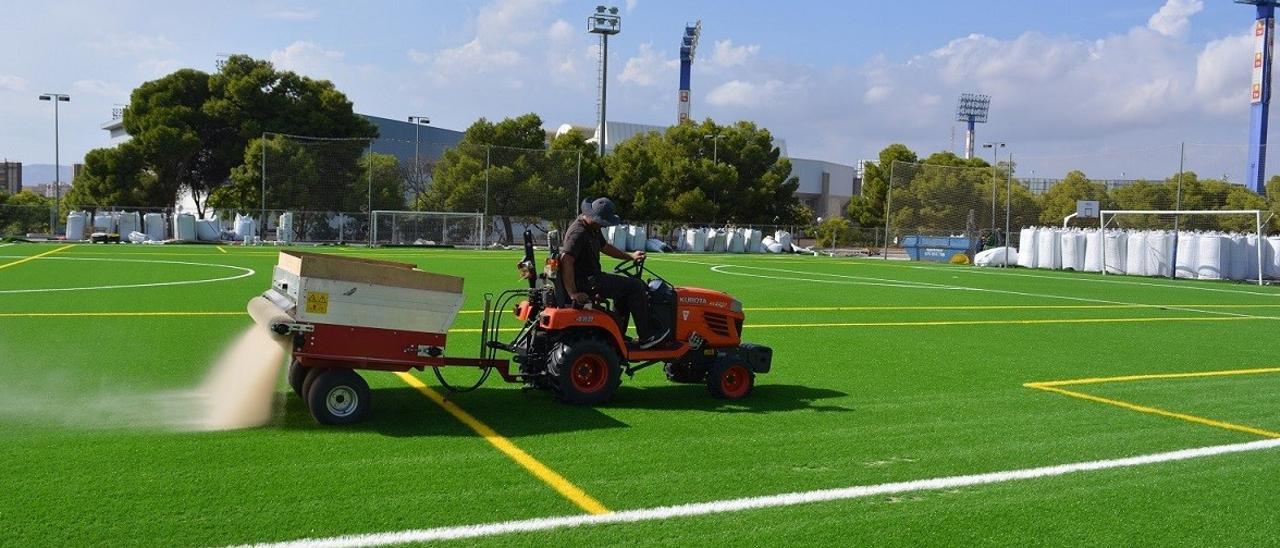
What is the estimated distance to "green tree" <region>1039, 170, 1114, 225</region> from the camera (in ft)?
124

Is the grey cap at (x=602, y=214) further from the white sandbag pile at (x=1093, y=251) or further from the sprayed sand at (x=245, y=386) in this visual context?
the white sandbag pile at (x=1093, y=251)

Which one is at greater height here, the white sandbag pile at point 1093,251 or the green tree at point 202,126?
the green tree at point 202,126

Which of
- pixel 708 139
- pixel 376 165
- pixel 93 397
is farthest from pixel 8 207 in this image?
pixel 93 397

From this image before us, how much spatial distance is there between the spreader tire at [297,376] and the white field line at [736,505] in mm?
3242

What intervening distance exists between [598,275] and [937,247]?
36.3 meters

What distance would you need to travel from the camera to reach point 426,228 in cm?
4212

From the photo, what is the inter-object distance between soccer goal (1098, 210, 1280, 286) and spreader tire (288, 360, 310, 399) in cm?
2852

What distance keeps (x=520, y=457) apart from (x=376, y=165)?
122 feet

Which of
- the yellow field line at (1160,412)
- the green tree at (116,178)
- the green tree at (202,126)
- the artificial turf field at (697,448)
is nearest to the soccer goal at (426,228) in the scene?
the green tree at (202,126)

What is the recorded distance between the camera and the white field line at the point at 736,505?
4.48m

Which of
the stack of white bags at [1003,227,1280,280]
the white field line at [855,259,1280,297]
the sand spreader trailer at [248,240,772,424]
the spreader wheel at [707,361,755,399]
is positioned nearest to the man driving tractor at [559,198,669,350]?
the sand spreader trailer at [248,240,772,424]

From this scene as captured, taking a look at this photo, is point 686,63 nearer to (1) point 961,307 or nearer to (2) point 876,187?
(2) point 876,187

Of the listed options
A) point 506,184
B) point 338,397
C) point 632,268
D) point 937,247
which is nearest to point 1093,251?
point 937,247

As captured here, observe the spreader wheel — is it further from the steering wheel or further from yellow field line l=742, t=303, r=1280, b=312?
yellow field line l=742, t=303, r=1280, b=312
